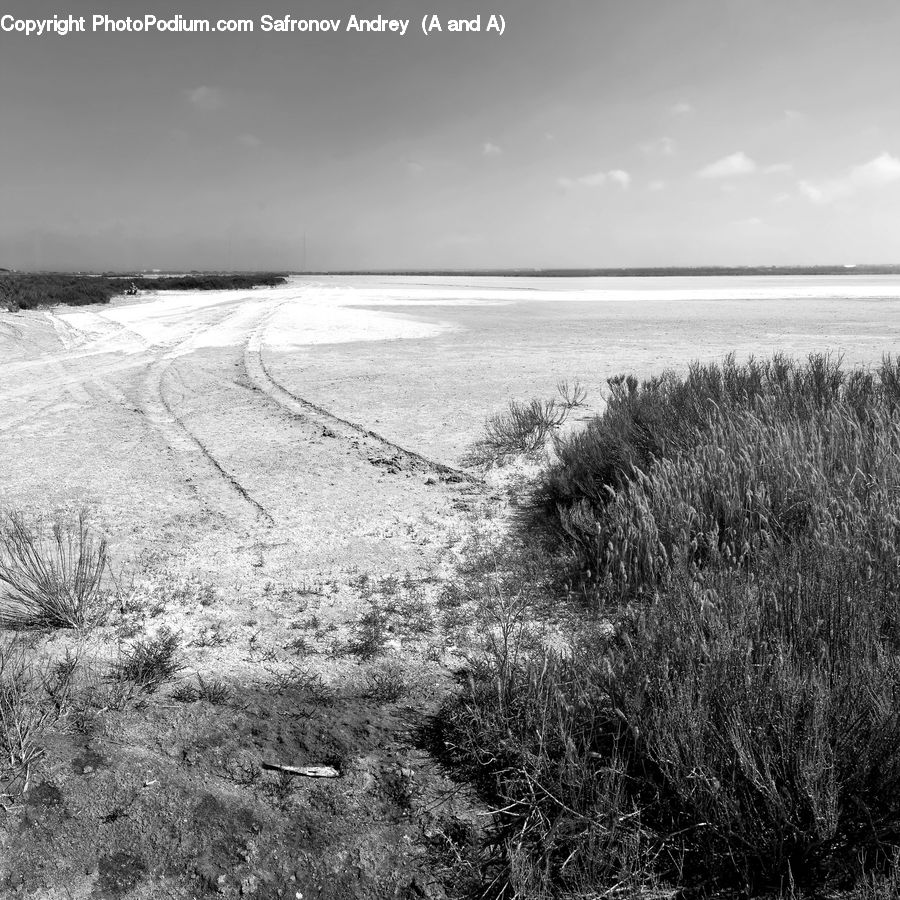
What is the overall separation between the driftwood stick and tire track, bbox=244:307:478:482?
3719 mm

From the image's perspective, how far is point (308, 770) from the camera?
2506 mm

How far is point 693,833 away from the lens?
2.02m

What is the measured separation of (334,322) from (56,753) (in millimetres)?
20301

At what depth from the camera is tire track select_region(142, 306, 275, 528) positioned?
211 inches

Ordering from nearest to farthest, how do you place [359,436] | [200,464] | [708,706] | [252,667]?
[708,706], [252,667], [200,464], [359,436]

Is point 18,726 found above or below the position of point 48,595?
below

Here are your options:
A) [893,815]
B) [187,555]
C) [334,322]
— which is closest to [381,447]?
[187,555]

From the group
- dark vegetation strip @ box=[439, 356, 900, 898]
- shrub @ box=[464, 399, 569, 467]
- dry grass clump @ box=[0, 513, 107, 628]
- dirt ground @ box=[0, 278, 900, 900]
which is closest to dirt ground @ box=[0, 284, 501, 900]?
dirt ground @ box=[0, 278, 900, 900]

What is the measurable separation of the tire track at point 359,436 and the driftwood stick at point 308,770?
372 centimetres

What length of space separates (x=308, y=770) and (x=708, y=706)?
1436 millimetres

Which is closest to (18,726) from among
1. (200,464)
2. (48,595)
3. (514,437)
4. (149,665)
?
(149,665)

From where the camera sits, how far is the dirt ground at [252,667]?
6.99 feet

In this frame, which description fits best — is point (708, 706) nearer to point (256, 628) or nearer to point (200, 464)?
point (256, 628)

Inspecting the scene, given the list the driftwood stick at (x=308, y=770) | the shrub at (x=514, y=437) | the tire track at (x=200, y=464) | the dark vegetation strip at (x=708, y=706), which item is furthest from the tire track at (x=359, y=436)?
the driftwood stick at (x=308, y=770)
